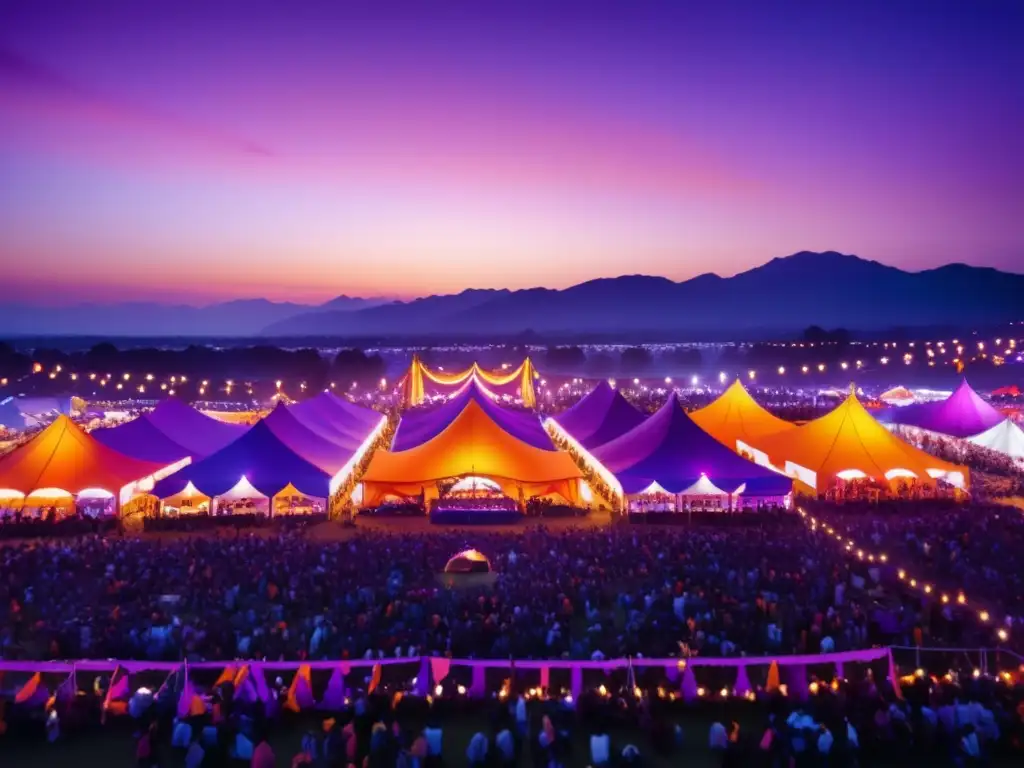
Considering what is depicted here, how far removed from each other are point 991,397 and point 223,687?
3920 cm

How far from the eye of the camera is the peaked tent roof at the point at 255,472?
14.9m

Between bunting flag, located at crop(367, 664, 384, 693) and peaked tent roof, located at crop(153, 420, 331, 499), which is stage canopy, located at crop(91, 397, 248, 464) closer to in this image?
peaked tent roof, located at crop(153, 420, 331, 499)

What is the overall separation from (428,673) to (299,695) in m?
1.19

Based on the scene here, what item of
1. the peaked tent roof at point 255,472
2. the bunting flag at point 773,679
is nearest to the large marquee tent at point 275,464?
the peaked tent roof at point 255,472

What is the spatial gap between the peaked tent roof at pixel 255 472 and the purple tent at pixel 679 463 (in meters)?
5.77

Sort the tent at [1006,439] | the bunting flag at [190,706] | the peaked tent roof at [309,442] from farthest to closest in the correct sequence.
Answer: the tent at [1006,439] < the peaked tent roof at [309,442] < the bunting flag at [190,706]

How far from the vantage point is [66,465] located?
595 inches

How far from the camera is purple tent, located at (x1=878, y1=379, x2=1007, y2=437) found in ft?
74.8

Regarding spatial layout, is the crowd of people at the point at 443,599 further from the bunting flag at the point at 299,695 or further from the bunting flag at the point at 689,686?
the bunting flag at the point at 689,686

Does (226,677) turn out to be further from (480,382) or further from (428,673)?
(480,382)

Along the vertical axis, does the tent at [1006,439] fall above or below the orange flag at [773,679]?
above

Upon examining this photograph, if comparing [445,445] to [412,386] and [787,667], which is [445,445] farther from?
[412,386]

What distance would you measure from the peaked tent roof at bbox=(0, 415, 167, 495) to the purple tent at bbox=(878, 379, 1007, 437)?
20.9 m

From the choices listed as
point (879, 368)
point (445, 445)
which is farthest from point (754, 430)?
point (879, 368)
